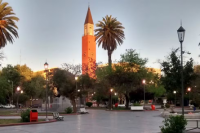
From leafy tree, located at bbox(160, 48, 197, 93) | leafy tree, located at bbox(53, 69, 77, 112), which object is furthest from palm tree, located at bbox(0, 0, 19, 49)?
leafy tree, located at bbox(160, 48, 197, 93)

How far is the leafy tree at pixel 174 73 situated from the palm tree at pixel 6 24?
36.4m

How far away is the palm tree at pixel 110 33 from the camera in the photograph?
52.8m

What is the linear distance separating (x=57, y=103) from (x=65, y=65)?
296 inches

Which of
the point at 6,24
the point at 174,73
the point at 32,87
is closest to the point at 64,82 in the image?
the point at 6,24

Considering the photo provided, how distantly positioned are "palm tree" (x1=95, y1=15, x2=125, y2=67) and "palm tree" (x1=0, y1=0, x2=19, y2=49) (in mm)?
21229

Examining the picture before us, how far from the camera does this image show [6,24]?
34.9 meters

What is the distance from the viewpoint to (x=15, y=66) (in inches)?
3214

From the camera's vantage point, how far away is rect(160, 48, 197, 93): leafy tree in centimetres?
5725

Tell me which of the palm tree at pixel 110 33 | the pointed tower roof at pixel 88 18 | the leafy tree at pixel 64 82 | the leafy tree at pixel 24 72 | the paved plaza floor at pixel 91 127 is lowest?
the paved plaza floor at pixel 91 127

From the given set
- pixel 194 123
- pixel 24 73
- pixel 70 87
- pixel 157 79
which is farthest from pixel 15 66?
pixel 194 123

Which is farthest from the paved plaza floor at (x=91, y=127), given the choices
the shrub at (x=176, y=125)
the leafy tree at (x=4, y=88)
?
the leafy tree at (x=4, y=88)

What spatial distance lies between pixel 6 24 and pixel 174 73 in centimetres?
3922

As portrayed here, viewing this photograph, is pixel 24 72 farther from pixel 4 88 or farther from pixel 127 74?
pixel 127 74

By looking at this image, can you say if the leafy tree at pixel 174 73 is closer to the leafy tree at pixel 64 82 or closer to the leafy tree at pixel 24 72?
the leafy tree at pixel 64 82
